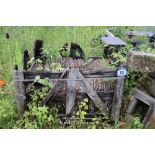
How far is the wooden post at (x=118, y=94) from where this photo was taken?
3.77m

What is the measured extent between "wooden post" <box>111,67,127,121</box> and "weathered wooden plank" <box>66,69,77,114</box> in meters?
0.30

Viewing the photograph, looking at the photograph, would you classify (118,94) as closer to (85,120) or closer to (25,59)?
(85,120)

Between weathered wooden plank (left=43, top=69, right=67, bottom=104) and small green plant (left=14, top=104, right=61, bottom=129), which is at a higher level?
weathered wooden plank (left=43, top=69, right=67, bottom=104)

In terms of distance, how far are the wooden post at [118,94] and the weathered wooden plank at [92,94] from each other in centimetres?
7

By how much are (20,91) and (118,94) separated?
2.30 feet

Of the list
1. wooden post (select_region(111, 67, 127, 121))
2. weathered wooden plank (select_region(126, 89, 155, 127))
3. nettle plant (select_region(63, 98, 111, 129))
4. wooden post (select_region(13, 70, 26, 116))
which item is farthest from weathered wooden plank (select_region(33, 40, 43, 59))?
weathered wooden plank (select_region(126, 89, 155, 127))

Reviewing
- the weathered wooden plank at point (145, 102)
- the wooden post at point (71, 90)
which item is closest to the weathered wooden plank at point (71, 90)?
the wooden post at point (71, 90)

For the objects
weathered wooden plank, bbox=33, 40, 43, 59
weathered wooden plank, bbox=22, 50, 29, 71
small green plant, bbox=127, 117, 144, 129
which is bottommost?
small green plant, bbox=127, 117, 144, 129

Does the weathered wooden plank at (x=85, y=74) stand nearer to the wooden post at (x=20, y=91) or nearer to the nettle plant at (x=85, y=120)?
the wooden post at (x=20, y=91)

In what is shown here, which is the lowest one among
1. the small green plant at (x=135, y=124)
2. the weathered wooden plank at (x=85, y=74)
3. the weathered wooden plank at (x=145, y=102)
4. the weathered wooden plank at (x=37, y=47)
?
the small green plant at (x=135, y=124)

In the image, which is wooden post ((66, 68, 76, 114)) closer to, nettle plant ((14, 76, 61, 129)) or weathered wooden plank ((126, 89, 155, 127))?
nettle plant ((14, 76, 61, 129))

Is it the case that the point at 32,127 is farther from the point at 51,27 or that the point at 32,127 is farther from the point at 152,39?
the point at 152,39

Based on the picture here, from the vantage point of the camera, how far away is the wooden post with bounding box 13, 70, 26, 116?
378 centimetres
